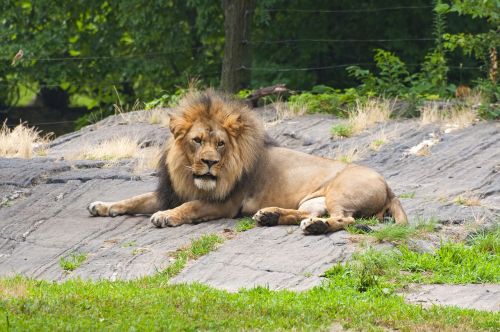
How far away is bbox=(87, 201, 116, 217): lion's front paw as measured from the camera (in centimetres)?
1245

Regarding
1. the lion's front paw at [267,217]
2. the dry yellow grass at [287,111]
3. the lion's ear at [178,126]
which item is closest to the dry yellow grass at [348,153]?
the dry yellow grass at [287,111]

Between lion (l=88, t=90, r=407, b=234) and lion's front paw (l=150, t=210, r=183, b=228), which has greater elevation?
lion (l=88, t=90, r=407, b=234)

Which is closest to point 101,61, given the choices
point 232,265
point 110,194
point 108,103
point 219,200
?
→ point 108,103

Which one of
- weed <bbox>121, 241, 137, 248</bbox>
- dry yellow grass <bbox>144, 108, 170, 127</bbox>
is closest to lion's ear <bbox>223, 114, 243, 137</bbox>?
weed <bbox>121, 241, 137, 248</bbox>

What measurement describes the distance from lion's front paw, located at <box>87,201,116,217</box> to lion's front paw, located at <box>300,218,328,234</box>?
8.73 ft

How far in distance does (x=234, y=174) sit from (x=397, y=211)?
5.63ft

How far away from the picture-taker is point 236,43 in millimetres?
21438

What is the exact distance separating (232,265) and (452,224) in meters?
2.46

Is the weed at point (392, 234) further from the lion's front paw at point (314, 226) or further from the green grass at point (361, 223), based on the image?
the lion's front paw at point (314, 226)

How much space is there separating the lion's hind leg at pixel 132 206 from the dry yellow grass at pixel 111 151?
9.92ft

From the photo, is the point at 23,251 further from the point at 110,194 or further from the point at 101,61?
the point at 101,61

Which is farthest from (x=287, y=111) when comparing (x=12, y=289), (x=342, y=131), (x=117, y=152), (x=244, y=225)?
(x=12, y=289)

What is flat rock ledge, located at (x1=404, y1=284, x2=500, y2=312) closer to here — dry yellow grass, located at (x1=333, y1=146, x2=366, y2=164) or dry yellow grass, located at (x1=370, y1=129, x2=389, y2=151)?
dry yellow grass, located at (x1=333, y1=146, x2=366, y2=164)

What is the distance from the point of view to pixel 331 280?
944cm
